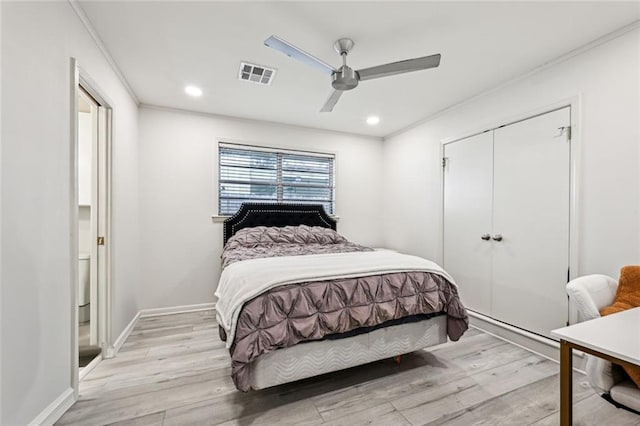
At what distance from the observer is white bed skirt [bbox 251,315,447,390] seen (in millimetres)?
1630

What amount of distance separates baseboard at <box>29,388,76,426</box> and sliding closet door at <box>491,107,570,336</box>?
11.9ft

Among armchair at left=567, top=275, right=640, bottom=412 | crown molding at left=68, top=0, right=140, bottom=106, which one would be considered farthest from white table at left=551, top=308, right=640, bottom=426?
crown molding at left=68, top=0, right=140, bottom=106

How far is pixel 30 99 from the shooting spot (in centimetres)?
137

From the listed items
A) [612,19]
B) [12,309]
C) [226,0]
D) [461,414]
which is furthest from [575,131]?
[12,309]

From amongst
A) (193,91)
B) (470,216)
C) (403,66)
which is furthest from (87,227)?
(470,216)

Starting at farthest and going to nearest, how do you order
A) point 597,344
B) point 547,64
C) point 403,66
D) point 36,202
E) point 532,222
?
1. point 532,222
2. point 547,64
3. point 403,66
4. point 36,202
5. point 597,344

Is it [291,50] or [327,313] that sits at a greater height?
[291,50]

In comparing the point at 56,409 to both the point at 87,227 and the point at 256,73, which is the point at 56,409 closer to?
the point at 87,227

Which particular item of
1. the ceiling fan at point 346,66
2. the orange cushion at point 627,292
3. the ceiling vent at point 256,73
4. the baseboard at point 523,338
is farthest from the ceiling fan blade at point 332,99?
the baseboard at point 523,338

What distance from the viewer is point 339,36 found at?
2047mm

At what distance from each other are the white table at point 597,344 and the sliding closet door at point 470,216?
187 centimetres

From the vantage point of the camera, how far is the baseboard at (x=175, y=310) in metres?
3.25

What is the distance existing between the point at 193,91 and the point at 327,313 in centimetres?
278

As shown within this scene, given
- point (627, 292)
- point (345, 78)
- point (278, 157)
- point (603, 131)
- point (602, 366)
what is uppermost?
Answer: point (345, 78)
